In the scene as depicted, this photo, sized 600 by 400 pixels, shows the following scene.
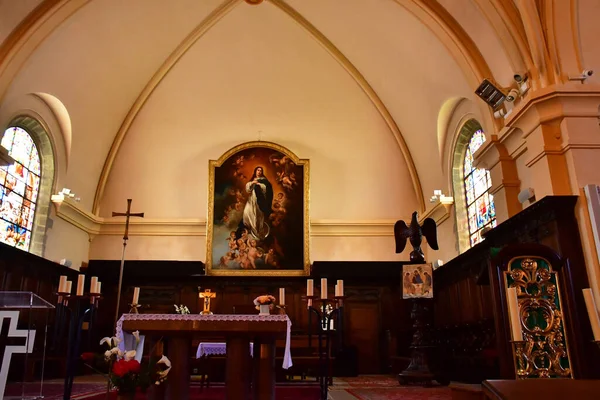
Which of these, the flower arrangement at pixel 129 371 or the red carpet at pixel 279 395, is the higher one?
the flower arrangement at pixel 129 371

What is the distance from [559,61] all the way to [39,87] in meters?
9.63

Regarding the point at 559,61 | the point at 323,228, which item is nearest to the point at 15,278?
the point at 323,228

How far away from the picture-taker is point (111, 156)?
46.1 ft

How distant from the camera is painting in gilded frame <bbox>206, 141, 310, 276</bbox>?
519 inches

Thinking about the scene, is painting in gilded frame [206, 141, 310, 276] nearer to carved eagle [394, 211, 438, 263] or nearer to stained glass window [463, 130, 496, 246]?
stained glass window [463, 130, 496, 246]

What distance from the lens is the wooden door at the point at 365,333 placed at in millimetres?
12391

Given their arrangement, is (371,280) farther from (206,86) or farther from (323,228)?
(206,86)

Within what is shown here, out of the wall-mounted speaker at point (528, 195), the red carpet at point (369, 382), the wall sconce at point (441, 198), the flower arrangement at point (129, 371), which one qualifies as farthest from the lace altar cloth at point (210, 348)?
the wall sconce at point (441, 198)

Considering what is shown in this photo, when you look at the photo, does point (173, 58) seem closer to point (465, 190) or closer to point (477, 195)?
point (465, 190)

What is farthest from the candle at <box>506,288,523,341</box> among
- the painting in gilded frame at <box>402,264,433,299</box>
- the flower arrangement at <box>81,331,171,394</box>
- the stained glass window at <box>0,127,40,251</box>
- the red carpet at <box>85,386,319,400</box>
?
the stained glass window at <box>0,127,40,251</box>

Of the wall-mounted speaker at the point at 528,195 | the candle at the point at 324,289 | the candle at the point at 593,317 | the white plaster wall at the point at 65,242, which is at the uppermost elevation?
the white plaster wall at the point at 65,242

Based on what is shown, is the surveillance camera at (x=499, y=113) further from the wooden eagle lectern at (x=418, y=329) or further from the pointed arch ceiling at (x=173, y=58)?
the wooden eagle lectern at (x=418, y=329)

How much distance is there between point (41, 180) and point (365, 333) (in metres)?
8.69

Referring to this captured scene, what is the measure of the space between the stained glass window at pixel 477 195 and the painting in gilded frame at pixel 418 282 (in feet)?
9.25
